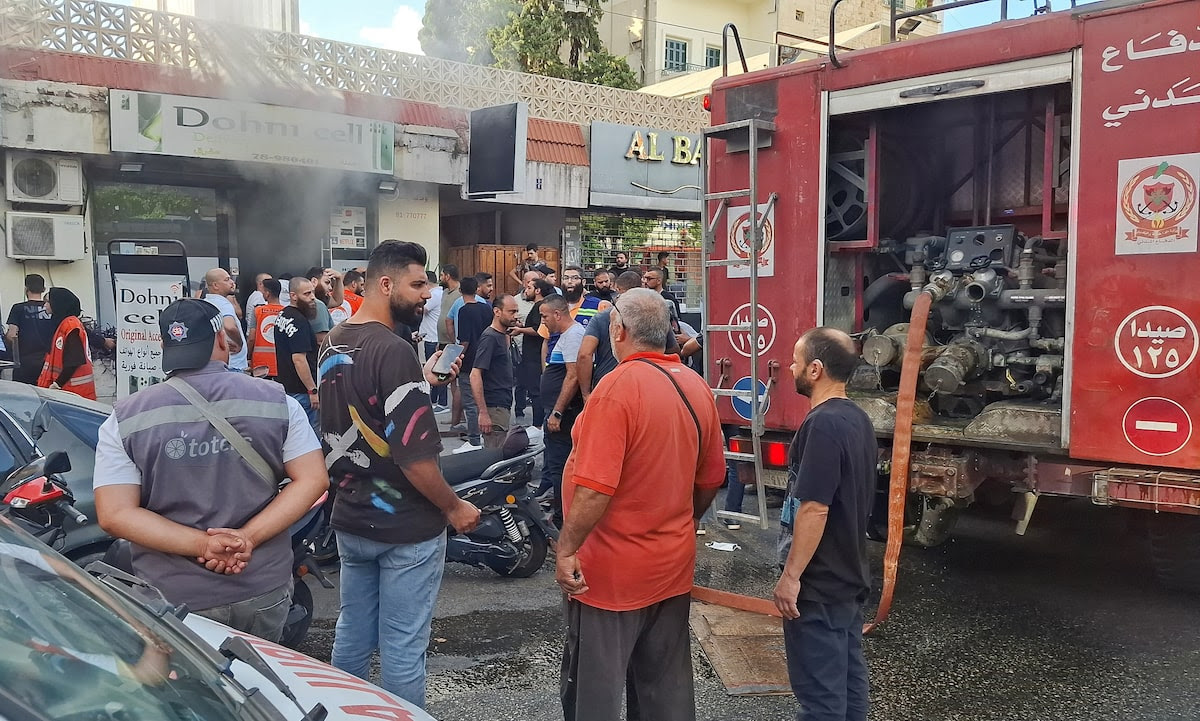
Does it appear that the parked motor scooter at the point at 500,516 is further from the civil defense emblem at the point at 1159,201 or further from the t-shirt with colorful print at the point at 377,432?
the civil defense emblem at the point at 1159,201

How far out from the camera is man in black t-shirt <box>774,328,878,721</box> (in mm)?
3115

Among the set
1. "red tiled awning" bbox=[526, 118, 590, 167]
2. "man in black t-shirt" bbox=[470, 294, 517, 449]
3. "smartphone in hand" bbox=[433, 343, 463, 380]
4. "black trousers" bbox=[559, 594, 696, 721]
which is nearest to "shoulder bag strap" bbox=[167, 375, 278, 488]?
"black trousers" bbox=[559, 594, 696, 721]

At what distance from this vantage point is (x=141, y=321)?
7.43 m

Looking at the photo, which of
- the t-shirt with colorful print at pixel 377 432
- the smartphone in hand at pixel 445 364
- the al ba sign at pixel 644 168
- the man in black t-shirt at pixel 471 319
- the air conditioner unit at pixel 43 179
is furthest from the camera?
the al ba sign at pixel 644 168

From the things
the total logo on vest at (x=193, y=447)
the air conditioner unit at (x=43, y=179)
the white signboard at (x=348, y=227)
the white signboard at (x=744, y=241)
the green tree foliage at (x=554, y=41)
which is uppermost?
the green tree foliage at (x=554, y=41)

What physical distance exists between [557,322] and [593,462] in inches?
142

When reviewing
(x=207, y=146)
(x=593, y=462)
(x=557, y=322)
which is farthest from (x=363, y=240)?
(x=593, y=462)

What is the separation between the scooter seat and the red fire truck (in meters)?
1.45

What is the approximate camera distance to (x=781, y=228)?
5.57m

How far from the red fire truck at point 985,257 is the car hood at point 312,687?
3096 millimetres

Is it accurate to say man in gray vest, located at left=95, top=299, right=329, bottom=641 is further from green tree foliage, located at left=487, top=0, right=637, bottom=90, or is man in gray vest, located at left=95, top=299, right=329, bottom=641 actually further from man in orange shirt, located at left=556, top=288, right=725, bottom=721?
green tree foliage, located at left=487, top=0, right=637, bottom=90

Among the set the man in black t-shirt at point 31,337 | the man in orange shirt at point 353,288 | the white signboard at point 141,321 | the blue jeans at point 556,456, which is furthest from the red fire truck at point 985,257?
the man in black t-shirt at point 31,337

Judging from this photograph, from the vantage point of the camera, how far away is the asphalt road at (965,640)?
401 centimetres

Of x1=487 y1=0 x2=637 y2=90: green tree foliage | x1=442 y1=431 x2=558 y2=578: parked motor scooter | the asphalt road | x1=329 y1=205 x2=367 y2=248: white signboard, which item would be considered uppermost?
x1=487 y1=0 x2=637 y2=90: green tree foliage
